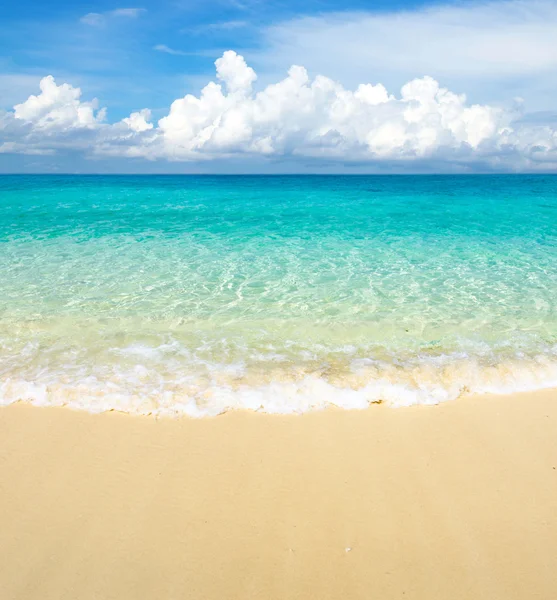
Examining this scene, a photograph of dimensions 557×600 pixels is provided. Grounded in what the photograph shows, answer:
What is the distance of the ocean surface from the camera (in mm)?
5746

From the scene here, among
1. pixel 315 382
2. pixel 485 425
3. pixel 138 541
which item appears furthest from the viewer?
pixel 315 382

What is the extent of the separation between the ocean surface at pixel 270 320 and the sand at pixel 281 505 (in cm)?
51

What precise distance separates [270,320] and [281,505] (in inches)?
171

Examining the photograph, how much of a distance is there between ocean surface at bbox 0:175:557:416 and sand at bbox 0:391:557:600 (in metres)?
0.51

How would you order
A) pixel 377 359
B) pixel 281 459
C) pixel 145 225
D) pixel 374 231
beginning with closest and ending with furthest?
pixel 281 459, pixel 377 359, pixel 374 231, pixel 145 225

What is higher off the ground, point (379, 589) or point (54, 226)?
point (54, 226)

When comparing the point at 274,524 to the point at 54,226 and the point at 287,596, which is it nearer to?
the point at 287,596

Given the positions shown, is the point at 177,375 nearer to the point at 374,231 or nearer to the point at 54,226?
the point at 374,231

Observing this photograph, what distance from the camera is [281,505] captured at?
12.8 ft

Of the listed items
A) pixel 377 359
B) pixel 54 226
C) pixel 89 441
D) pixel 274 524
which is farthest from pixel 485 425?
pixel 54 226

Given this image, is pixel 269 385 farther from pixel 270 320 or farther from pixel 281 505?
pixel 270 320

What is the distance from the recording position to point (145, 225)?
19906 mm

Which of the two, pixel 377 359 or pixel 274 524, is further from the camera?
pixel 377 359

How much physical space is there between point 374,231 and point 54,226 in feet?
44.1
